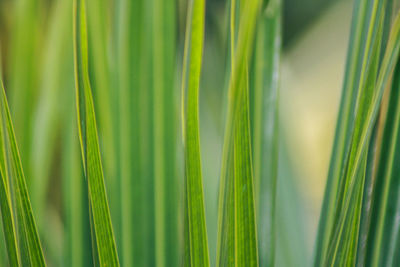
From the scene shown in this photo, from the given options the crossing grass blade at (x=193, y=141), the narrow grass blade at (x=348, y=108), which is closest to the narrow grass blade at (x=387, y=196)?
the narrow grass blade at (x=348, y=108)

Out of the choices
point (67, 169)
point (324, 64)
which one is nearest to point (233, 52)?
point (67, 169)

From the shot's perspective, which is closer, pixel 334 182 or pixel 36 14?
pixel 334 182

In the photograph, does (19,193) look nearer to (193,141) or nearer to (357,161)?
(193,141)

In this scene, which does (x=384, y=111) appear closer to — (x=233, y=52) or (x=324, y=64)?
(x=233, y=52)

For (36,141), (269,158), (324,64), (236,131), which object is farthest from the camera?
(324,64)

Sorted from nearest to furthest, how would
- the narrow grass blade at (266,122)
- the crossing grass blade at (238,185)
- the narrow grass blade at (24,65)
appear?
1. the crossing grass blade at (238,185)
2. the narrow grass blade at (266,122)
3. the narrow grass blade at (24,65)

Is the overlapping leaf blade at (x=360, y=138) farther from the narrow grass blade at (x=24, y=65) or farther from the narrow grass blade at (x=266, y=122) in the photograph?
the narrow grass blade at (x=24, y=65)
